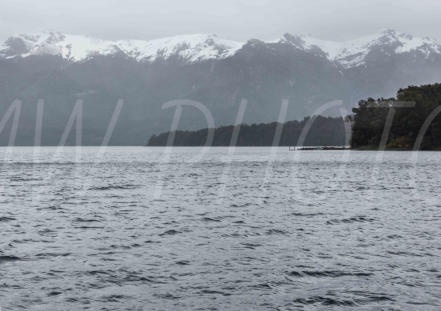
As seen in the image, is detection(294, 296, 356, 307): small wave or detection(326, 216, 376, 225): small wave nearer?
detection(294, 296, 356, 307): small wave

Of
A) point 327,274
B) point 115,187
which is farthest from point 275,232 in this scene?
point 115,187

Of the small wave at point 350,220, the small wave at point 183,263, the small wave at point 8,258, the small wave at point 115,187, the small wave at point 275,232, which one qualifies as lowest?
the small wave at point 115,187

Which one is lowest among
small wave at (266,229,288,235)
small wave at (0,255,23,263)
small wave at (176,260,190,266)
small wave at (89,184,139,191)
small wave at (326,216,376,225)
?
small wave at (89,184,139,191)

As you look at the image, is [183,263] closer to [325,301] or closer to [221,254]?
[221,254]

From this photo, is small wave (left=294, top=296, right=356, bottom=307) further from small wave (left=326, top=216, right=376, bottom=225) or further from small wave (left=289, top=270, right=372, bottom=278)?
small wave (left=326, top=216, right=376, bottom=225)

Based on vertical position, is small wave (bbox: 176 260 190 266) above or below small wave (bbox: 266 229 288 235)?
below

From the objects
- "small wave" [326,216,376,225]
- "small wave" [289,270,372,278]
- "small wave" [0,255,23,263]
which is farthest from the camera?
"small wave" [326,216,376,225]

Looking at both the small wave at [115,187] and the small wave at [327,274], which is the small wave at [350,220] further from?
the small wave at [115,187]

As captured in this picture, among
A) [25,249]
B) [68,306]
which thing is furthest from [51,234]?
[68,306]

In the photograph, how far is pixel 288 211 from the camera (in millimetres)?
43750

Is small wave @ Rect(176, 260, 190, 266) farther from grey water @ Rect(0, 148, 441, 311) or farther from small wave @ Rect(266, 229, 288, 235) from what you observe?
small wave @ Rect(266, 229, 288, 235)

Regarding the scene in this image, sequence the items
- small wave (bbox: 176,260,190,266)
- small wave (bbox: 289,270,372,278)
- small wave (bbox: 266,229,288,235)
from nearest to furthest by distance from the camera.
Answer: small wave (bbox: 289,270,372,278) < small wave (bbox: 176,260,190,266) < small wave (bbox: 266,229,288,235)

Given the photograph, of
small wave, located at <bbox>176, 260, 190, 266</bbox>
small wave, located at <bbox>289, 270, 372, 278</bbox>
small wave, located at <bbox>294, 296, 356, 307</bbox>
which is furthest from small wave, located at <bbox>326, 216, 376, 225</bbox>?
small wave, located at <bbox>294, 296, 356, 307</bbox>

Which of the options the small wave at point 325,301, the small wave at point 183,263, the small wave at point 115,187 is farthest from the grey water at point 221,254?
the small wave at point 115,187
